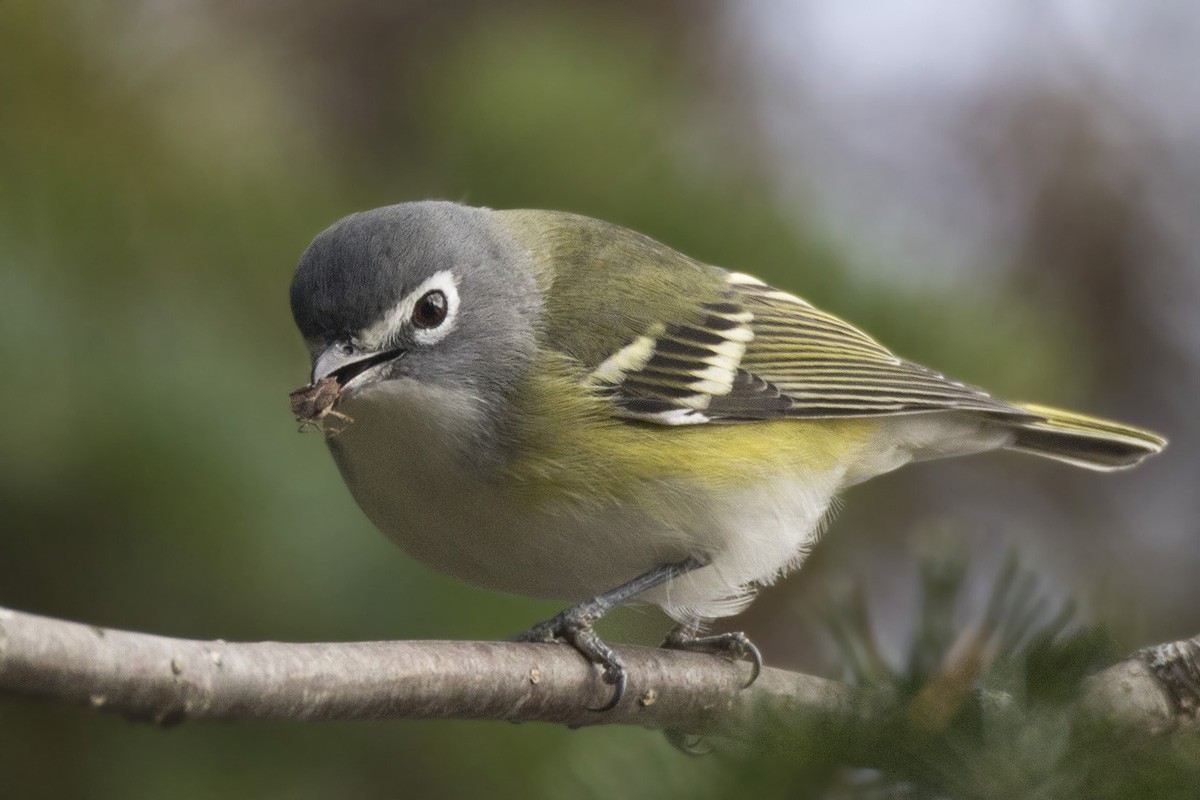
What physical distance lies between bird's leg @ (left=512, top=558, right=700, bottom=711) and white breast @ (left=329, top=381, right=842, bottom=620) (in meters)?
0.05

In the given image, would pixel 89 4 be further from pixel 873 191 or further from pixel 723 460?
pixel 873 191

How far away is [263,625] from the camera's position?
240cm

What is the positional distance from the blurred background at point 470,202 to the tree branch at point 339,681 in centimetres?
10

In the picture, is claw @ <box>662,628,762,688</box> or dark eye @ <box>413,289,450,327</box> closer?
claw @ <box>662,628,762,688</box>

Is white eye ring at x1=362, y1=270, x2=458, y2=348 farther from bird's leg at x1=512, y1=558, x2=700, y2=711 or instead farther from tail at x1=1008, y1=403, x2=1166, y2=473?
tail at x1=1008, y1=403, x2=1166, y2=473

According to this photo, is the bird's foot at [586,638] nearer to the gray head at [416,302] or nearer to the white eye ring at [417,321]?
the gray head at [416,302]

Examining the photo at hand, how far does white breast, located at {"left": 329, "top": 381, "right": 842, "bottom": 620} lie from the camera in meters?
2.60

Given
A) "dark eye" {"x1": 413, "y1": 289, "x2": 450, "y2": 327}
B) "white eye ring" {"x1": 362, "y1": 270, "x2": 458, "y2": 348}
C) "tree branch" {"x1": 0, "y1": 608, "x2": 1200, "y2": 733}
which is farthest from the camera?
"dark eye" {"x1": 413, "y1": 289, "x2": 450, "y2": 327}

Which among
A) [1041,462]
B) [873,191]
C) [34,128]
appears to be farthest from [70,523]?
[1041,462]

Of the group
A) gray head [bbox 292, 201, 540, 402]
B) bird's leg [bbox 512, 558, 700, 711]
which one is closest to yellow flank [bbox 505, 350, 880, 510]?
gray head [bbox 292, 201, 540, 402]

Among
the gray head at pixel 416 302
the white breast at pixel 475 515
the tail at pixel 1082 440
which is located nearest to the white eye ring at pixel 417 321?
the gray head at pixel 416 302

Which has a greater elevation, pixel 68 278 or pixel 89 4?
pixel 89 4

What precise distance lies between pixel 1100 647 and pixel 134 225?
6.59ft

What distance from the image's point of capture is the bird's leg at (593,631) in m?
2.19
